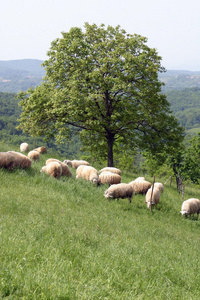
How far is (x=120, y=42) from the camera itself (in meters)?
21.8

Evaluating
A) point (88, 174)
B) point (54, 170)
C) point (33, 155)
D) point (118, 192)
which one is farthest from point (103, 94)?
point (118, 192)

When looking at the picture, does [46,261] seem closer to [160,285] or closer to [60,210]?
[160,285]

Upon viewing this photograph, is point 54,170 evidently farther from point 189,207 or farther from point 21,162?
point 189,207

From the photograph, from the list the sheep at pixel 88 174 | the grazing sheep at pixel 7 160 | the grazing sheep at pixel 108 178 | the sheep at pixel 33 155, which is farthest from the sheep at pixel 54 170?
the sheep at pixel 33 155

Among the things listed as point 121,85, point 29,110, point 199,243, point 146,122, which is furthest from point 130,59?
point 199,243

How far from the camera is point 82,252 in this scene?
5152mm

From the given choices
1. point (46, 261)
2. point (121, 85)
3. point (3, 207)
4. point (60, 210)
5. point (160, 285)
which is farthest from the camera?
point (121, 85)

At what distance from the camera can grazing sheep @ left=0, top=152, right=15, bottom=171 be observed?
38.3ft

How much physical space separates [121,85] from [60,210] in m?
13.3

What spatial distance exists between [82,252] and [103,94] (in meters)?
18.5

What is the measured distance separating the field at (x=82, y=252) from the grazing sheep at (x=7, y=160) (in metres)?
1.19

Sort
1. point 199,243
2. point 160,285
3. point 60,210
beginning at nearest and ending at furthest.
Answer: point 160,285 → point 60,210 → point 199,243

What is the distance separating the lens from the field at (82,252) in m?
3.71

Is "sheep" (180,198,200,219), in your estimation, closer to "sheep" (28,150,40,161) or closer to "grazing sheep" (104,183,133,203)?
"grazing sheep" (104,183,133,203)
